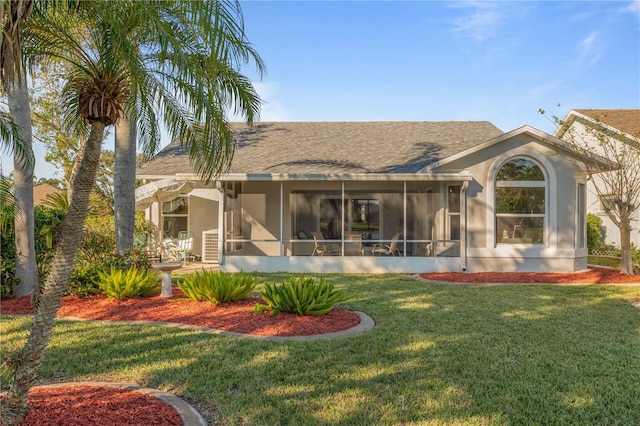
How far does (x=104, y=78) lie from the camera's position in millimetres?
3936

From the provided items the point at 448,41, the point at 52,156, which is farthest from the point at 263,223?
the point at 52,156

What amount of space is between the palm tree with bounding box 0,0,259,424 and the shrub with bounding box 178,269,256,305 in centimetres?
402

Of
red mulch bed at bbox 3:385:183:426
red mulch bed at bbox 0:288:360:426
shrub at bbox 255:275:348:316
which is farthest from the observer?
shrub at bbox 255:275:348:316

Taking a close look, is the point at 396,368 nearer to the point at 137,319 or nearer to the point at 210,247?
the point at 137,319

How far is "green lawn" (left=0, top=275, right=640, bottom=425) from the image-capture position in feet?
13.8

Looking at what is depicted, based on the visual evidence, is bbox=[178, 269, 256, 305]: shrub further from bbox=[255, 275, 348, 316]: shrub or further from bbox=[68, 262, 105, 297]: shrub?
bbox=[68, 262, 105, 297]: shrub

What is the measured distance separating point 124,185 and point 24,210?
9.26 ft

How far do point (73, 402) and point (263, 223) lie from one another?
12678mm

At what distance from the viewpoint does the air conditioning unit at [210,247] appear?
17422 millimetres

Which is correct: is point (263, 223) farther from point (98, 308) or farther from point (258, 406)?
point (258, 406)

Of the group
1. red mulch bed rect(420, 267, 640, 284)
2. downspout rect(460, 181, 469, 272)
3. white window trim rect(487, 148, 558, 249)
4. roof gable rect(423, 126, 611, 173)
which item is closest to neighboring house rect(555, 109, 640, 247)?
roof gable rect(423, 126, 611, 173)

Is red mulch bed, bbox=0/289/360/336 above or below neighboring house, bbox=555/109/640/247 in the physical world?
below

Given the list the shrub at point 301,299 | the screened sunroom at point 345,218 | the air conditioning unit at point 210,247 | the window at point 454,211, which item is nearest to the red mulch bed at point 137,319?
the shrub at point 301,299

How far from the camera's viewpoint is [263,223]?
658 inches
